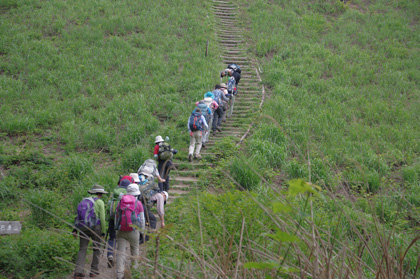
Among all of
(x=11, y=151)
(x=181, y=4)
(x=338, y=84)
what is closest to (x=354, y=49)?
(x=338, y=84)

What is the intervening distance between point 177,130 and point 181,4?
1321 centimetres

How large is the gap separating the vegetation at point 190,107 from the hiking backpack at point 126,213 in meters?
0.60

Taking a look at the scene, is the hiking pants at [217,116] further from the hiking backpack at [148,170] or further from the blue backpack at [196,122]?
the hiking backpack at [148,170]

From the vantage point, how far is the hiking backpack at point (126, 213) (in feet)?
Answer: 17.9

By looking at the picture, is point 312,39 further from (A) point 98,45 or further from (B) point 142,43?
(A) point 98,45

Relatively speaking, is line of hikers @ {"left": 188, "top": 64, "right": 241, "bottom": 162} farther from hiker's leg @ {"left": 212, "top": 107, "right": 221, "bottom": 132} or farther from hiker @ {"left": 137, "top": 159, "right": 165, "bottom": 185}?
hiker @ {"left": 137, "top": 159, "right": 165, "bottom": 185}

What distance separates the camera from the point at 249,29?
2145 centimetres

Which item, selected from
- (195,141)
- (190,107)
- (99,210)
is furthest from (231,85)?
(99,210)

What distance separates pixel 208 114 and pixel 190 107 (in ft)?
10.5

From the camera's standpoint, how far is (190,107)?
1373cm

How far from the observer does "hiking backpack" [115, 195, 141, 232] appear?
Answer: 5.47 meters

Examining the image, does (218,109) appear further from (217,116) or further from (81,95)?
(81,95)

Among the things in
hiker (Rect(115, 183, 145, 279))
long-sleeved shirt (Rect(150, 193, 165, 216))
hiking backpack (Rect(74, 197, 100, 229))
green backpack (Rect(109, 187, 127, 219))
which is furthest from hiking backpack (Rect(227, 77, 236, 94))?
hiking backpack (Rect(74, 197, 100, 229))

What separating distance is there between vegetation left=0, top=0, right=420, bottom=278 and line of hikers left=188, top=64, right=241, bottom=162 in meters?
0.80
